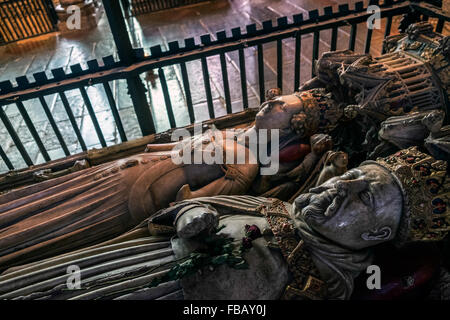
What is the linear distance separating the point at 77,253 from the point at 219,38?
239cm

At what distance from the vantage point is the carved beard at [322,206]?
1800 millimetres

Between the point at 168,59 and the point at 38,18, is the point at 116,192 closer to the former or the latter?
the point at 168,59

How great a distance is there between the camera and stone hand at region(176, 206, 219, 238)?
2.00 meters

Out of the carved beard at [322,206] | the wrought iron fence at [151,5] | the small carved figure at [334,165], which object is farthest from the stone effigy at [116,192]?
the wrought iron fence at [151,5]

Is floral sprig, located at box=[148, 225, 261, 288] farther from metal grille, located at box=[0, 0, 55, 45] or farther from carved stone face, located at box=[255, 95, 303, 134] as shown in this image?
metal grille, located at box=[0, 0, 55, 45]

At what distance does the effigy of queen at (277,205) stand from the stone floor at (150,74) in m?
2.10

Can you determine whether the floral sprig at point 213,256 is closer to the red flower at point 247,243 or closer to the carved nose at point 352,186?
the red flower at point 247,243

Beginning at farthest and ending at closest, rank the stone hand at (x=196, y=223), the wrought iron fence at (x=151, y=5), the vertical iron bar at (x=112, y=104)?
the wrought iron fence at (x=151, y=5)
the vertical iron bar at (x=112, y=104)
the stone hand at (x=196, y=223)

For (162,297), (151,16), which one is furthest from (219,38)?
(151,16)

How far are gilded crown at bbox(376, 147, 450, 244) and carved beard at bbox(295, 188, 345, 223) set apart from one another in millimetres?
333

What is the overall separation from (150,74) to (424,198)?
5302mm

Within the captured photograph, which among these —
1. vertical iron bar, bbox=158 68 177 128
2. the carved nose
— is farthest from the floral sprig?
vertical iron bar, bbox=158 68 177 128

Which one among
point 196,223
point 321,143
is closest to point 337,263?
point 196,223
